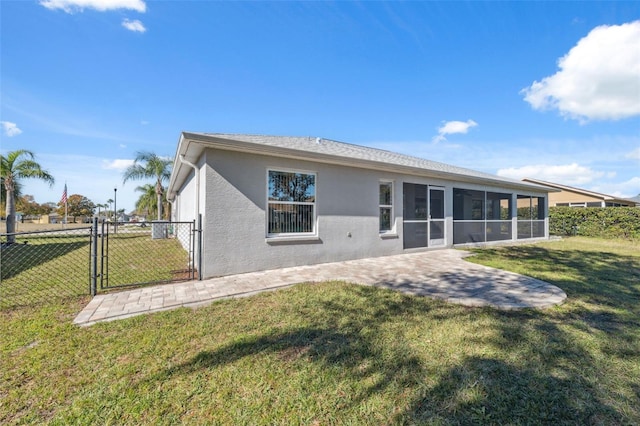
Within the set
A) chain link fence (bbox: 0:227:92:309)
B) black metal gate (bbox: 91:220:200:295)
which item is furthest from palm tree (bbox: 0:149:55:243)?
black metal gate (bbox: 91:220:200:295)

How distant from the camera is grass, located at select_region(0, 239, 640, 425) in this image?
1.94 metres

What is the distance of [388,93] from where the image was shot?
38.6 ft

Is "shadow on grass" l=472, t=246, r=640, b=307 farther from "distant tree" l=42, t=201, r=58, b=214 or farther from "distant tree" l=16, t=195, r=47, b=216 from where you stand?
"distant tree" l=42, t=201, r=58, b=214

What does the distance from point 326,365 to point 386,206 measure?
651 cm

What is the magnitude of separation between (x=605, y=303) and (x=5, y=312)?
30.0 feet

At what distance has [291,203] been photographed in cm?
661

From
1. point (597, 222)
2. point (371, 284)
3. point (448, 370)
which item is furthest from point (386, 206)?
point (597, 222)

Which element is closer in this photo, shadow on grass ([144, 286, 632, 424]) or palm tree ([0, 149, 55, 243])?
shadow on grass ([144, 286, 632, 424])

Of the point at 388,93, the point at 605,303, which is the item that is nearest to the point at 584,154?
the point at 388,93

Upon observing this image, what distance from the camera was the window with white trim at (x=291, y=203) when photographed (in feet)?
20.8

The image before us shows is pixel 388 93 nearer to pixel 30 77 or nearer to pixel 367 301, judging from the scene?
pixel 367 301

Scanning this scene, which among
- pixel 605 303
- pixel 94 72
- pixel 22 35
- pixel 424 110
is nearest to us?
pixel 605 303

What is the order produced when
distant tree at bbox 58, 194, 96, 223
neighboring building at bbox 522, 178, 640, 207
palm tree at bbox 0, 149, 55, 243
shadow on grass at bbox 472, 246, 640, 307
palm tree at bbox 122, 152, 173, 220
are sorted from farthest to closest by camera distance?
distant tree at bbox 58, 194, 96, 223 → neighboring building at bbox 522, 178, 640, 207 → palm tree at bbox 122, 152, 173, 220 → palm tree at bbox 0, 149, 55, 243 → shadow on grass at bbox 472, 246, 640, 307

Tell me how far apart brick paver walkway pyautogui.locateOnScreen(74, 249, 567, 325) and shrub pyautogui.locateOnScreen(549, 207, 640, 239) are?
1553 cm
